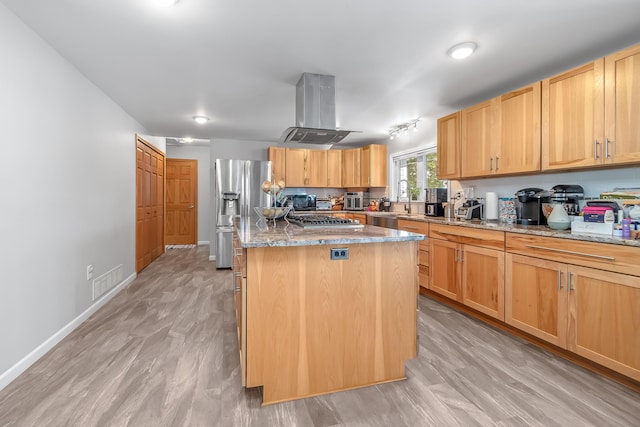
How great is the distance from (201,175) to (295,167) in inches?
112

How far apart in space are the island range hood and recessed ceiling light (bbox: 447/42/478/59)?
105cm

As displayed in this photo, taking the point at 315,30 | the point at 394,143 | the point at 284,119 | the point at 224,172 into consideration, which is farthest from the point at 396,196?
the point at 315,30

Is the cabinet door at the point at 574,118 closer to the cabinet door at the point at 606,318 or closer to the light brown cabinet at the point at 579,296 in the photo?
the light brown cabinet at the point at 579,296

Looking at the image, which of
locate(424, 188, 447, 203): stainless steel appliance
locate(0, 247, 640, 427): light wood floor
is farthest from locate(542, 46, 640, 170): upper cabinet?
locate(0, 247, 640, 427): light wood floor

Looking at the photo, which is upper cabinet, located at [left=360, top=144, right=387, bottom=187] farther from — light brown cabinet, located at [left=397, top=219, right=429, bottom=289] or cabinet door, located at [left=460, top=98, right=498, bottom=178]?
cabinet door, located at [left=460, top=98, right=498, bottom=178]

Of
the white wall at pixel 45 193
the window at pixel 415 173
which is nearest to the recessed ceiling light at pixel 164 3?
the white wall at pixel 45 193

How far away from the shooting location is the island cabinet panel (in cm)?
165

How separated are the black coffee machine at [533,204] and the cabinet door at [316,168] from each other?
370cm

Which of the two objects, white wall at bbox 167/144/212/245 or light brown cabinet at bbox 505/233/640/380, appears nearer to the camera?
light brown cabinet at bbox 505/233/640/380

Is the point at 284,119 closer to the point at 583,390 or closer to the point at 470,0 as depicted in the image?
the point at 470,0

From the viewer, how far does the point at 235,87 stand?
3.21 meters

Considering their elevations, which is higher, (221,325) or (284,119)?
(284,119)

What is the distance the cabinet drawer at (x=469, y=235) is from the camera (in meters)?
2.61

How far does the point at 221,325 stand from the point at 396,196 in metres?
3.74
